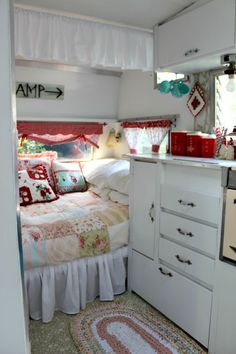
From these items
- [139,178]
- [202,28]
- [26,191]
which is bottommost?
[26,191]

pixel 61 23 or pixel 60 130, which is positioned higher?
pixel 61 23

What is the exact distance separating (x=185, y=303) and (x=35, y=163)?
1.98 m

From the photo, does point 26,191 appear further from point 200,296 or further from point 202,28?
point 202,28

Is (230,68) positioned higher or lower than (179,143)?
higher

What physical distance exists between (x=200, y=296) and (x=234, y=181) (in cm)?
75

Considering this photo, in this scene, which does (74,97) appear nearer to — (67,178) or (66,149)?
(66,149)

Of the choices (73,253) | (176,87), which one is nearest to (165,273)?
(73,253)

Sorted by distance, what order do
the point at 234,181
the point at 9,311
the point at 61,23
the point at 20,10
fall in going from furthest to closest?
the point at 61,23
the point at 20,10
the point at 234,181
the point at 9,311

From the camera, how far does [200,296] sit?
182 cm

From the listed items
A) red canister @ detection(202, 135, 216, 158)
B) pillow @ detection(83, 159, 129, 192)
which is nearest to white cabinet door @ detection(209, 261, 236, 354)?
red canister @ detection(202, 135, 216, 158)

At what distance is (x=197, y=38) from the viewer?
1.86 metres

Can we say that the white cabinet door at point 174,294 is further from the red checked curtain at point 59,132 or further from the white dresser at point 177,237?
the red checked curtain at point 59,132

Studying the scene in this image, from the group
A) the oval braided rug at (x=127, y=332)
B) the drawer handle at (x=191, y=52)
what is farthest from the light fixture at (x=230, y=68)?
the oval braided rug at (x=127, y=332)

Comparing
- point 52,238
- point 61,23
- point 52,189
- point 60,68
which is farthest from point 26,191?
point 61,23
